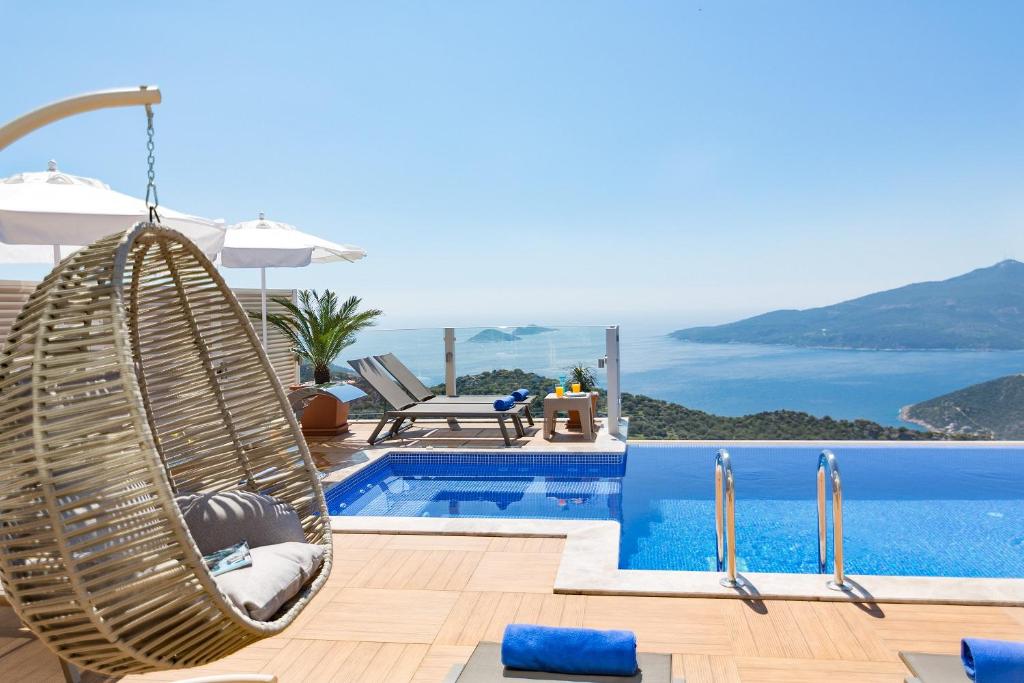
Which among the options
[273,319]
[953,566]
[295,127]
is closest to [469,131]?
[295,127]

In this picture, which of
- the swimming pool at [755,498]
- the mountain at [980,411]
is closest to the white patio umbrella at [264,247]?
the swimming pool at [755,498]

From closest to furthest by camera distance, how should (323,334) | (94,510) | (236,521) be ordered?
(94,510) → (236,521) → (323,334)

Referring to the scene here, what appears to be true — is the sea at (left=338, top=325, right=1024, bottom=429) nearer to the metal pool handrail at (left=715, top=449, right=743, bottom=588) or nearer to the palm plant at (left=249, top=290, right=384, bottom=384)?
the palm plant at (left=249, top=290, right=384, bottom=384)

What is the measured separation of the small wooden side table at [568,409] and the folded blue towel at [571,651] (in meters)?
5.66

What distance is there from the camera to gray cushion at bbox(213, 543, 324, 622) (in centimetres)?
249

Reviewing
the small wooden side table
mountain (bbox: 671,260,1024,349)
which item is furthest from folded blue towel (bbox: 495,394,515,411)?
mountain (bbox: 671,260,1024,349)

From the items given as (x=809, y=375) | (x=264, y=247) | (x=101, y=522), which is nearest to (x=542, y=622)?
(x=101, y=522)

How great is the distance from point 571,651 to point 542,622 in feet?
4.23

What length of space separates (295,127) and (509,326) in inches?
316

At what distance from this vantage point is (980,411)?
14000 mm

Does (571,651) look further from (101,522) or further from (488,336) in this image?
(488,336)

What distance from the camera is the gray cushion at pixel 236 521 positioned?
120 inches

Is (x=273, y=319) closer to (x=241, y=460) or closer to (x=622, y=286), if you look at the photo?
(x=241, y=460)

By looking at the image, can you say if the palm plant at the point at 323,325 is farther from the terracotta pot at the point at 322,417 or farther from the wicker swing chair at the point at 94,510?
the wicker swing chair at the point at 94,510
